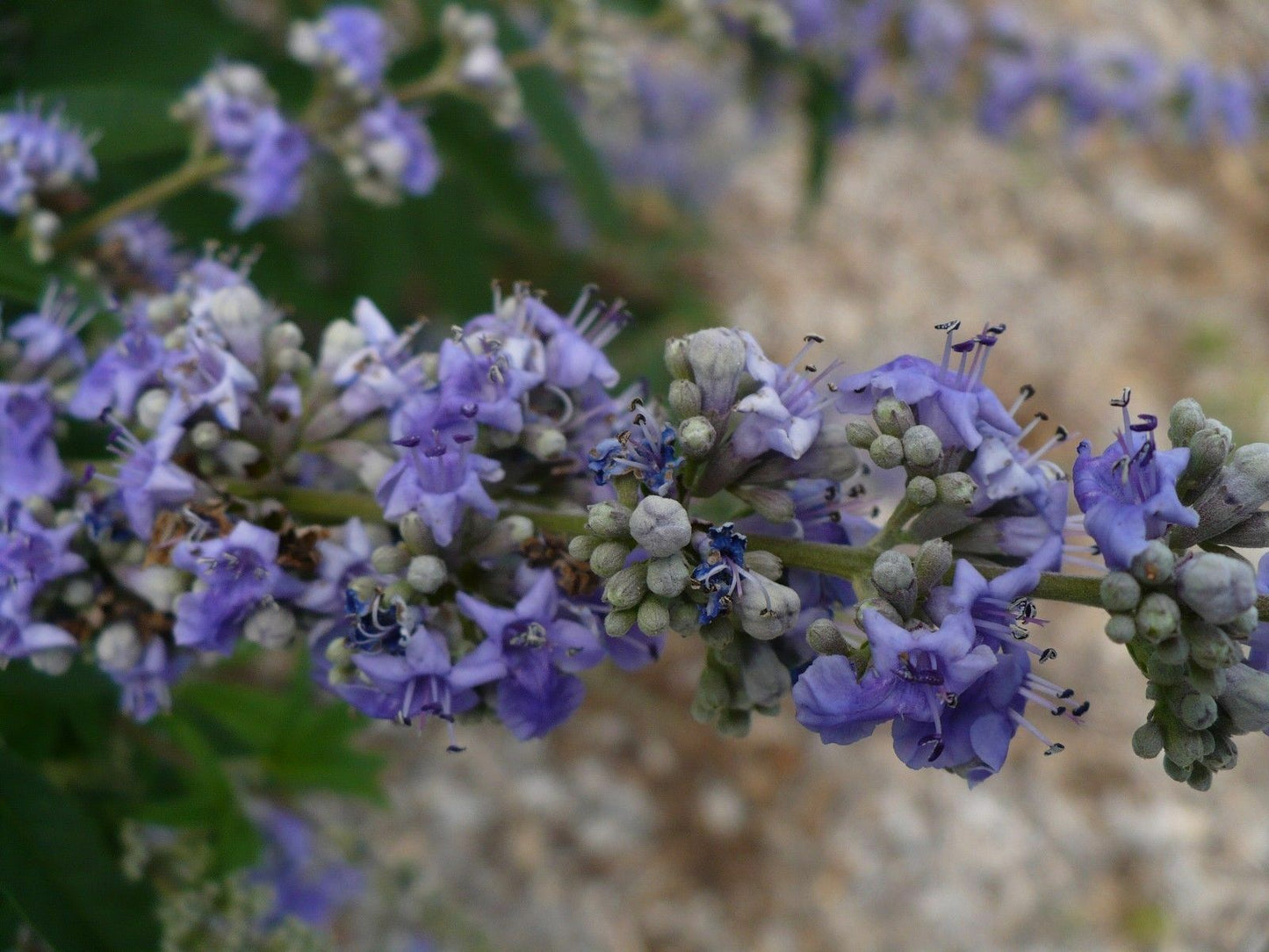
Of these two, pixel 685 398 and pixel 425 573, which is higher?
pixel 685 398

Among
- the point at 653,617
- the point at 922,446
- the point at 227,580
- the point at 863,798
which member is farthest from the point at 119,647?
the point at 863,798

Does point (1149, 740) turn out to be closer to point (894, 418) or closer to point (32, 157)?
point (894, 418)

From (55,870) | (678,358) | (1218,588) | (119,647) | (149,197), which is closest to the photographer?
(1218,588)

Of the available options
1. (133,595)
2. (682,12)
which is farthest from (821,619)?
(682,12)

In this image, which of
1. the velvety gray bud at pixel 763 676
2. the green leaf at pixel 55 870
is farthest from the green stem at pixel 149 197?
the velvety gray bud at pixel 763 676

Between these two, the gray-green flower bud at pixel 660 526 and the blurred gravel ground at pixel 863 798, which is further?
the blurred gravel ground at pixel 863 798

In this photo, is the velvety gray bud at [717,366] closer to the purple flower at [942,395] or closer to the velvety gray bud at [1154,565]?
the purple flower at [942,395]
